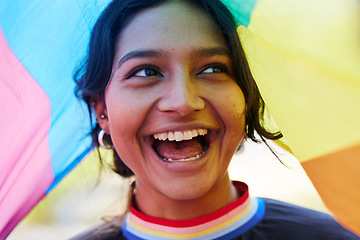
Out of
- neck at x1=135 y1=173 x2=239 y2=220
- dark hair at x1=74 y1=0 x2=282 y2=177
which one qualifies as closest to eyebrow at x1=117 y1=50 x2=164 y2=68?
dark hair at x1=74 y1=0 x2=282 y2=177

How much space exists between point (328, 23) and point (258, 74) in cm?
28

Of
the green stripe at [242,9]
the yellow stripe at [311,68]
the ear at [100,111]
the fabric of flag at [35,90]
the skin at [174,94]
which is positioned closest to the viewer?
the yellow stripe at [311,68]

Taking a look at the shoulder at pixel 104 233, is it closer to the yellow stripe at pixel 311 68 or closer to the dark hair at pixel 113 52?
the dark hair at pixel 113 52

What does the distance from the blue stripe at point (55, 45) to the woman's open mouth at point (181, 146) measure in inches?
17.5

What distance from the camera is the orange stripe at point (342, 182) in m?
1.08

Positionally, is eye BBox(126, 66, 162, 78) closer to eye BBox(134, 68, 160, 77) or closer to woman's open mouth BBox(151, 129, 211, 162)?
eye BBox(134, 68, 160, 77)

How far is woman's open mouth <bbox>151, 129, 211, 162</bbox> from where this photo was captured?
4.54 feet

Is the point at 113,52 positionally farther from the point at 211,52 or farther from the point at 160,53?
the point at 211,52

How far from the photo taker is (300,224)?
1.57 metres

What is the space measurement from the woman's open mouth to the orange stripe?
0.40 meters

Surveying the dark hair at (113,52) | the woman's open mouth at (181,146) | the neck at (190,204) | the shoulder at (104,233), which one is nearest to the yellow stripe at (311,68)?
the dark hair at (113,52)

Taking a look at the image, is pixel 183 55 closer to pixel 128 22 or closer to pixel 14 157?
pixel 128 22

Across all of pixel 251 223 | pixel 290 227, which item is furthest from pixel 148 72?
pixel 290 227

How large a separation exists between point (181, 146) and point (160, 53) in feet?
1.17
